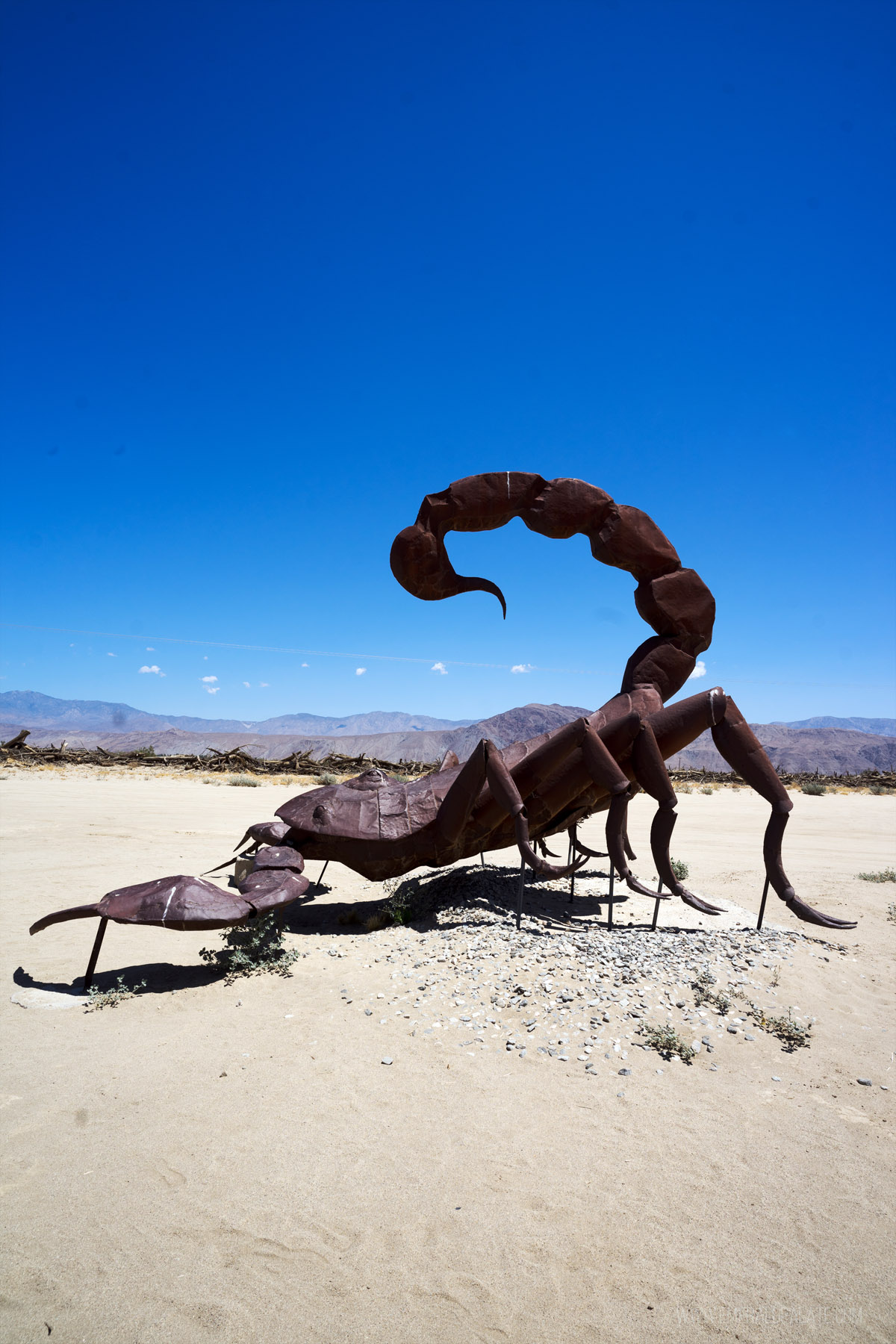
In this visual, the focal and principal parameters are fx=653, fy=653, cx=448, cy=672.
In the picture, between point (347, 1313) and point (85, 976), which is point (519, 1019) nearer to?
point (347, 1313)

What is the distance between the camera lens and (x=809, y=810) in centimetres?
1895

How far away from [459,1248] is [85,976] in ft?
12.3

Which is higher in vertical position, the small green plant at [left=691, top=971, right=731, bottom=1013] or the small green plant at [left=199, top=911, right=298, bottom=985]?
the small green plant at [left=691, top=971, right=731, bottom=1013]

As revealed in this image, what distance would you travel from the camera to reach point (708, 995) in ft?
15.5

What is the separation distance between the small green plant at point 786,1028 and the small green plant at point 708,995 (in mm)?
188

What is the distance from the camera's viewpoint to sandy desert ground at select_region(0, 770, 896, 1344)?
241cm

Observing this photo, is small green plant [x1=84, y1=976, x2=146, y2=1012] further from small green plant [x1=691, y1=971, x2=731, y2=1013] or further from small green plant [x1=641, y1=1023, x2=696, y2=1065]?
small green plant [x1=691, y1=971, x2=731, y2=1013]

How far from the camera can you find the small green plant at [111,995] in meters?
4.85

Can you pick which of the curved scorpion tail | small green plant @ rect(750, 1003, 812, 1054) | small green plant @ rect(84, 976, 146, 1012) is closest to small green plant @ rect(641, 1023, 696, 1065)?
small green plant @ rect(750, 1003, 812, 1054)

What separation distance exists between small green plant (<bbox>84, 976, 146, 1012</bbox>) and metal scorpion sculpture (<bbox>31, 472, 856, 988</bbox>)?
1.06m

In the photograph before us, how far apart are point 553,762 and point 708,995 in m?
2.11

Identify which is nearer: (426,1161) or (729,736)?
(426,1161)

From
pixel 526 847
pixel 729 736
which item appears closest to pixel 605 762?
pixel 526 847

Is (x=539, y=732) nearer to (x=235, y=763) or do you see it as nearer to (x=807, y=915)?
(x=235, y=763)
